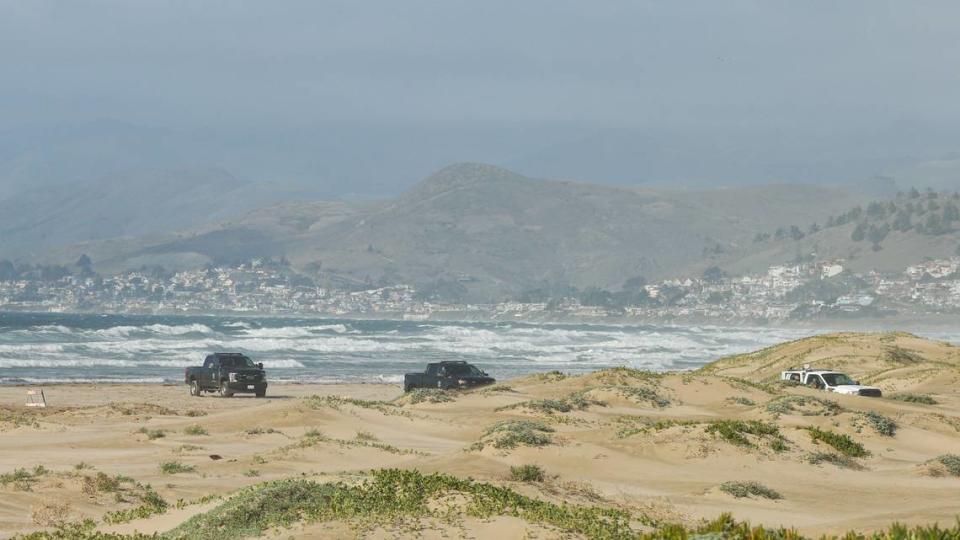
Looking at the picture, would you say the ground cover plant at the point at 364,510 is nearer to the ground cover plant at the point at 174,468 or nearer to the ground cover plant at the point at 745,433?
the ground cover plant at the point at 174,468

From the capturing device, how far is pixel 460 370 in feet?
173

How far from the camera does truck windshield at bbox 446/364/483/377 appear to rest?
52312 millimetres

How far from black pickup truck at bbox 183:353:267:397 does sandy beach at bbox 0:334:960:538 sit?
3.79 m

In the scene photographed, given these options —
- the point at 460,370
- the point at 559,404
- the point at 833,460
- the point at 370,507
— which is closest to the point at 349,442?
the point at 559,404

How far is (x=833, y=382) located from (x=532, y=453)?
77.1ft

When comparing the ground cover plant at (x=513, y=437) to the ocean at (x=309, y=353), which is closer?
the ground cover plant at (x=513, y=437)

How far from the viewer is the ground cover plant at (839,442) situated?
3027cm

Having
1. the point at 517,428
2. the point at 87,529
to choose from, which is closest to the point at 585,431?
the point at 517,428

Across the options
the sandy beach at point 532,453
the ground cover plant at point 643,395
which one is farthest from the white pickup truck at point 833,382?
the ground cover plant at point 643,395

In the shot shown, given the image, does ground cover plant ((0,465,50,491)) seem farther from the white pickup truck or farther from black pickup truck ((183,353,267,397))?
the white pickup truck

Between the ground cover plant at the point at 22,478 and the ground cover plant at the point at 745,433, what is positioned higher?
the ground cover plant at the point at 745,433

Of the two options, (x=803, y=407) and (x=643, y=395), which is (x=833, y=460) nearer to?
(x=803, y=407)

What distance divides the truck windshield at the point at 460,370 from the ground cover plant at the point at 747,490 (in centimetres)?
2807

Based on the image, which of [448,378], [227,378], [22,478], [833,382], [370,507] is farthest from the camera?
[227,378]
